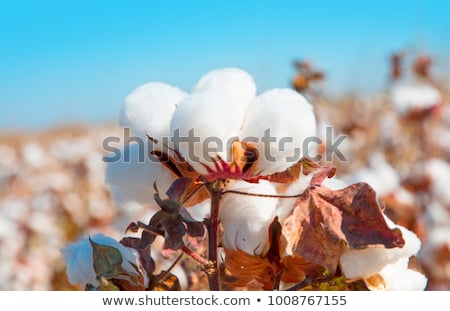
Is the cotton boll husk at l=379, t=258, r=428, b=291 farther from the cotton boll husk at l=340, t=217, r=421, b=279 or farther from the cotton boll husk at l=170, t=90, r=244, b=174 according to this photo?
the cotton boll husk at l=170, t=90, r=244, b=174

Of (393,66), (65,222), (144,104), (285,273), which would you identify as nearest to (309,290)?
(285,273)

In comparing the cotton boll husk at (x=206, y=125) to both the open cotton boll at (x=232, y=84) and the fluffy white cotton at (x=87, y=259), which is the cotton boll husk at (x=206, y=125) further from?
the fluffy white cotton at (x=87, y=259)

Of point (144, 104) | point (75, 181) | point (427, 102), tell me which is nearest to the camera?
point (144, 104)

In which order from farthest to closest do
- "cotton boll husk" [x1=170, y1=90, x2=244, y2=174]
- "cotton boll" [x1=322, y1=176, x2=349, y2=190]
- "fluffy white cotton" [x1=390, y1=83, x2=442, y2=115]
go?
"fluffy white cotton" [x1=390, y1=83, x2=442, y2=115]
"cotton boll" [x1=322, y1=176, x2=349, y2=190]
"cotton boll husk" [x1=170, y1=90, x2=244, y2=174]

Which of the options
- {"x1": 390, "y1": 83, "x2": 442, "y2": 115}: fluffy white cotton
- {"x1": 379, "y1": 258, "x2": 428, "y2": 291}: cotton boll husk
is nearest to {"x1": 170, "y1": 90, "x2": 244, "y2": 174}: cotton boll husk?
{"x1": 379, "y1": 258, "x2": 428, "y2": 291}: cotton boll husk

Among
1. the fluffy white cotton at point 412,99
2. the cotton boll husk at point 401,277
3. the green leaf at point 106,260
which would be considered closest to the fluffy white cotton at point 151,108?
the green leaf at point 106,260

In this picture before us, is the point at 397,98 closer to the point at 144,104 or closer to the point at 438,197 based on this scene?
the point at 438,197

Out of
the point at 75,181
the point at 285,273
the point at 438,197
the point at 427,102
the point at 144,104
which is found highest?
the point at 144,104

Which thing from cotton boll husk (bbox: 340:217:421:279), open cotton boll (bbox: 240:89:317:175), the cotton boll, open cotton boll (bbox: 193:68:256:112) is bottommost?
cotton boll husk (bbox: 340:217:421:279)
